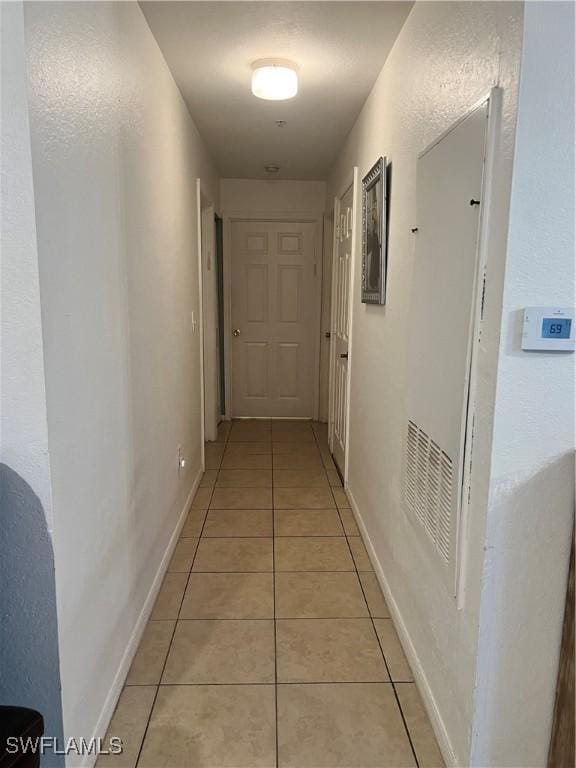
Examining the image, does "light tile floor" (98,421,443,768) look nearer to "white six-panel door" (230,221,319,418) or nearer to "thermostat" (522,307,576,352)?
"thermostat" (522,307,576,352)

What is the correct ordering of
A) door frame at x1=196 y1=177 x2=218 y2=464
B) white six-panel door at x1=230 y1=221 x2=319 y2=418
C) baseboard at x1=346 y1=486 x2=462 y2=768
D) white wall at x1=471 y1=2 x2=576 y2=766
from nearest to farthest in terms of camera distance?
white wall at x1=471 y1=2 x2=576 y2=766
baseboard at x1=346 y1=486 x2=462 y2=768
door frame at x1=196 y1=177 x2=218 y2=464
white six-panel door at x1=230 y1=221 x2=319 y2=418

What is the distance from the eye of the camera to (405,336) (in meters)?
2.02

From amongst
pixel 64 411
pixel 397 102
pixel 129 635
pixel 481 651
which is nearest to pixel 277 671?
pixel 129 635

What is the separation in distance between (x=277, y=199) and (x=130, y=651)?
414 cm

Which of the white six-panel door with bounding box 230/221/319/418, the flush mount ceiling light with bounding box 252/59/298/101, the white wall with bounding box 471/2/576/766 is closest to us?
the white wall with bounding box 471/2/576/766

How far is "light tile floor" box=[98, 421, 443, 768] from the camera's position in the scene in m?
1.54

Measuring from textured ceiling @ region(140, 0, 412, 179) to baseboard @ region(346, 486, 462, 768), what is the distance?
2271mm

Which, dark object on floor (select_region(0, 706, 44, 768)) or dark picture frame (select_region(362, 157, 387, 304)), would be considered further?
dark picture frame (select_region(362, 157, 387, 304))

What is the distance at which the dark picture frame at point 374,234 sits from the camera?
7.86 ft

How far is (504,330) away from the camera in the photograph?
1.19 metres

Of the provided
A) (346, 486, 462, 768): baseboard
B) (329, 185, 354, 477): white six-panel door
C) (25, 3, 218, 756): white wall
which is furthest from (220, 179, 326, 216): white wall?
(346, 486, 462, 768): baseboard

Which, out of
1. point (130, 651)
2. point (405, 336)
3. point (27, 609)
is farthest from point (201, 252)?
point (27, 609)

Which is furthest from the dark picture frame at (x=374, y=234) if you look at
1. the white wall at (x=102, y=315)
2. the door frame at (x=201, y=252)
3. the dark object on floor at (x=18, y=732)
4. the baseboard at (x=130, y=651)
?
the dark object on floor at (x=18, y=732)

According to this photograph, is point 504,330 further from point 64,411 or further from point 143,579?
point 143,579
